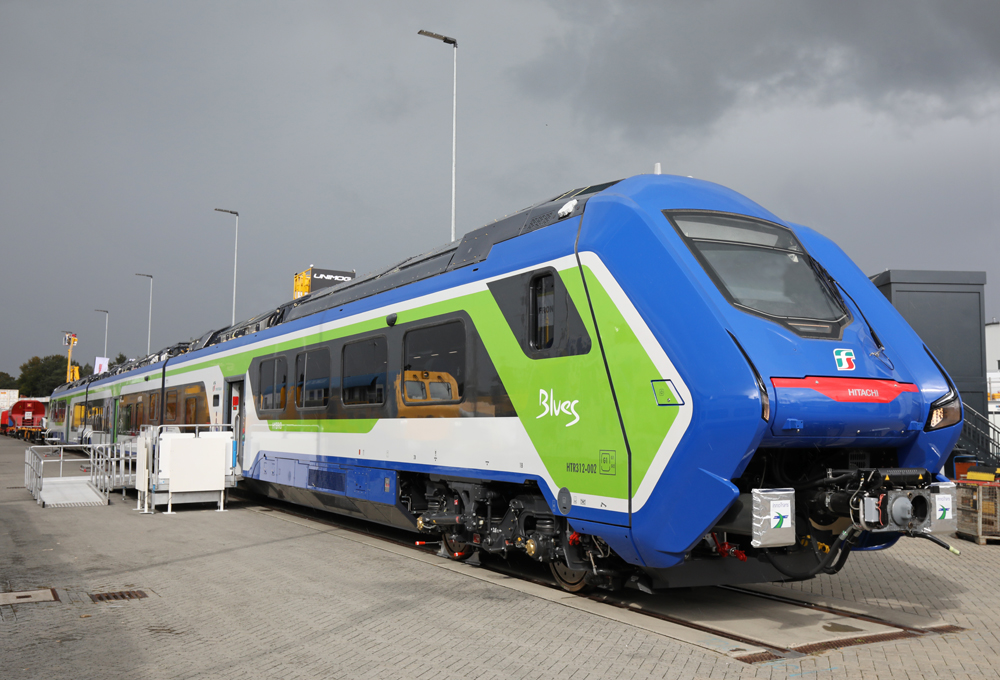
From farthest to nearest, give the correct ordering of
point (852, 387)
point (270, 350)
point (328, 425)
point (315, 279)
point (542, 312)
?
point (315, 279)
point (270, 350)
point (328, 425)
point (542, 312)
point (852, 387)

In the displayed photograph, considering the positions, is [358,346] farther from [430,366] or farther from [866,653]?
[866,653]

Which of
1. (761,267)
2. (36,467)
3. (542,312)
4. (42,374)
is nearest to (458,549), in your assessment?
(542,312)

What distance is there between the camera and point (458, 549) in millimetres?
9094

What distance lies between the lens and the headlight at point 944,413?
20.1 ft

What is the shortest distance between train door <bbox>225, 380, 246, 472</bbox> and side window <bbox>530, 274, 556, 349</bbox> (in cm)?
954

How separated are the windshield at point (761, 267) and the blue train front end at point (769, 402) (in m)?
0.01

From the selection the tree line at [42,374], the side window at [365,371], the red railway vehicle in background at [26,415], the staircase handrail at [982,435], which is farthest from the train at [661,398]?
the tree line at [42,374]

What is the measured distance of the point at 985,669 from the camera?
17.4ft

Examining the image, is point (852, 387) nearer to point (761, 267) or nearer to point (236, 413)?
point (761, 267)

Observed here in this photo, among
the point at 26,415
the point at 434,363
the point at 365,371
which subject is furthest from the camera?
the point at 26,415

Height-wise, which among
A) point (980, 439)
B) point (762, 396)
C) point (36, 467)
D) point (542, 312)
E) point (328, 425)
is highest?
point (542, 312)

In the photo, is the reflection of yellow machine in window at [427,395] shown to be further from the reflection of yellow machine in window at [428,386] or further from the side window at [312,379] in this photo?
the side window at [312,379]

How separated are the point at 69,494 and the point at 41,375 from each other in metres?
111

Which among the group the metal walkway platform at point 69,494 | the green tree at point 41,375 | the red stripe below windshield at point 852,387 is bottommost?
the metal walkway platform at point 69,494
